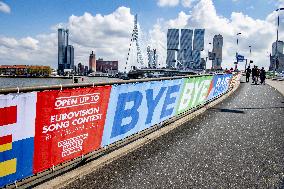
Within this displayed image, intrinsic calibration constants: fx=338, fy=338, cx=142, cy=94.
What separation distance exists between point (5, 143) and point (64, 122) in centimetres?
135

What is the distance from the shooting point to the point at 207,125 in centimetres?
1177

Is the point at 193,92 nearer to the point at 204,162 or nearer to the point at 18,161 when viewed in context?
the point at 204,162

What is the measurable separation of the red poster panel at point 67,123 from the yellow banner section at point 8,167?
17.7 inches

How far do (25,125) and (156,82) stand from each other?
5.43 m

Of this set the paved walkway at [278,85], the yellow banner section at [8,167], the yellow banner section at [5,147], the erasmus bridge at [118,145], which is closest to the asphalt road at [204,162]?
the erasmus bridge at [118,145]

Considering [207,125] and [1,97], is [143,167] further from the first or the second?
[207,125]

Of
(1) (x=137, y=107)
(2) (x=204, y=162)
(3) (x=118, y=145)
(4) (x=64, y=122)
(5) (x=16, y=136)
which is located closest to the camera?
(5) (x=16, y=136)

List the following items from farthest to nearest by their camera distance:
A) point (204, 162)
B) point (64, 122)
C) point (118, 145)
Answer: point (118, 145) → point (204, 162) → point (64, 122)

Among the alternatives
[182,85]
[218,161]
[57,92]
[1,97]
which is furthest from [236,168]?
[182,85]

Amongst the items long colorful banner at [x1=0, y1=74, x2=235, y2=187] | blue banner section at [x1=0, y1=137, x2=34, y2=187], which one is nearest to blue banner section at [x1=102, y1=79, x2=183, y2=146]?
long colorful banner at [x1=0, y1=74, x2=235, y2=187]

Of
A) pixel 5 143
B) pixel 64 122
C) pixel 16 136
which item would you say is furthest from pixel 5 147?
pixel 64 122

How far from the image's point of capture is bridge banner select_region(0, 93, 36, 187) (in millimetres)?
4691

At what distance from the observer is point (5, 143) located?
15.6ft

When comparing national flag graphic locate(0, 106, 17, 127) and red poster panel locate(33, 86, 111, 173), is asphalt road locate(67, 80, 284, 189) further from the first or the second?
national flag graphic locate(0, 106, 17, 127)
